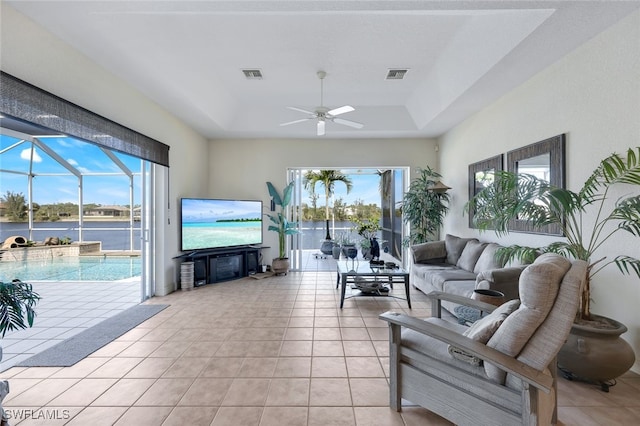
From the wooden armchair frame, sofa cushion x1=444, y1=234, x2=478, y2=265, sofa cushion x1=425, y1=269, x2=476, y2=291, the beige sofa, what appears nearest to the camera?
the wooden armchair frame

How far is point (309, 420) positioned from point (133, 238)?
27.6 ft

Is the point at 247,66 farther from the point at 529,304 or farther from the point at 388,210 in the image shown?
the point at 388,210

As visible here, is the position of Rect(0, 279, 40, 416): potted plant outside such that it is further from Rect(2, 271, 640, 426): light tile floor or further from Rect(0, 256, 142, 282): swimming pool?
Rect(0, 256, 142, 282): swimming pool

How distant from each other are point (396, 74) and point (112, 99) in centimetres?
369

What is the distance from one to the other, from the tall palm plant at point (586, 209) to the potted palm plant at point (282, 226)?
3817mm

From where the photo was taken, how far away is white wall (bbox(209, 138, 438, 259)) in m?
6.24

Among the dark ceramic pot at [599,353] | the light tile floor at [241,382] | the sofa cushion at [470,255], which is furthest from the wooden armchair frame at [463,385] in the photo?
the sofa cushion at [470,255]

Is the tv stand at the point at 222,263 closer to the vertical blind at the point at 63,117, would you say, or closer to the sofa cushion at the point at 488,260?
the vertical blind at the point at 63,117

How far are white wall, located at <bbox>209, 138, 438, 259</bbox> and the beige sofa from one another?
2.05 m

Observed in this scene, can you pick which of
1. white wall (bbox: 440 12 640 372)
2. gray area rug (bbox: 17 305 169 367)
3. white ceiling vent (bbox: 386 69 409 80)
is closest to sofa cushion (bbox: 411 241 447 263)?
white wall (bbox: 440 12 640 372)

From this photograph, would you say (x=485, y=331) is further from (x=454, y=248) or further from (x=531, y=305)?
(x=454, y=248)

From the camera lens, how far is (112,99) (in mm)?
3418

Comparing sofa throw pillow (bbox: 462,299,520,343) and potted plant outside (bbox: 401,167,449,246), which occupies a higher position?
potted plant outside (bbox: 401,167,449,246)

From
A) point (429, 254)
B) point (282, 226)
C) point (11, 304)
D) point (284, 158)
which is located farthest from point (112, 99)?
point (429, 254)
